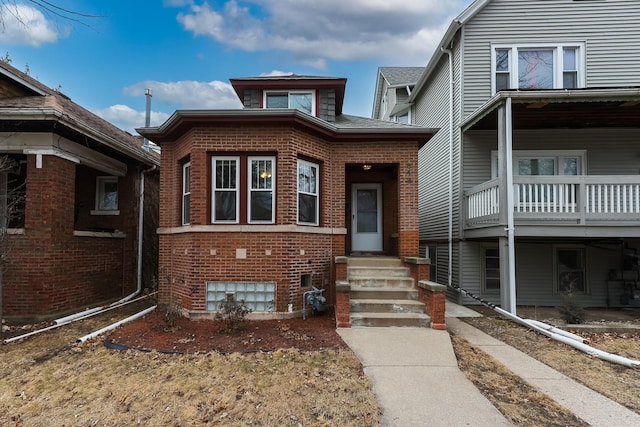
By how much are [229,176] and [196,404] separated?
4558 mm

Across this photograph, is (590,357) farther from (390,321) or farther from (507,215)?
(507,215)

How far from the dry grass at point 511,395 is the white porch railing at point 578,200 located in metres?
3.97

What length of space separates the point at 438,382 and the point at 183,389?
2.93m

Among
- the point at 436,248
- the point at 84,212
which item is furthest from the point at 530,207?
the point at 84,212

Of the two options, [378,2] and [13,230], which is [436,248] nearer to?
[378,2]

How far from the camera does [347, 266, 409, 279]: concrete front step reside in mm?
7172

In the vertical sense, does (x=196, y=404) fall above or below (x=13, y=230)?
below

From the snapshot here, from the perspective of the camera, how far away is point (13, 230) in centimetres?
682

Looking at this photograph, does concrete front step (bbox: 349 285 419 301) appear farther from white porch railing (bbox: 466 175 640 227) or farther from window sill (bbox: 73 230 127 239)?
window sill (bbox: 73 230 127 239)

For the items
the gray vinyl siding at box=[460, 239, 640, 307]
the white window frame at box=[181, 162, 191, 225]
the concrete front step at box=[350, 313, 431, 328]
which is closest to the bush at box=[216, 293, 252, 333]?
the concrete front step at box=[350, 313, 431, 328]

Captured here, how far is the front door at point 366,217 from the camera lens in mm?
9469

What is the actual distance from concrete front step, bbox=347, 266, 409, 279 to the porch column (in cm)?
216

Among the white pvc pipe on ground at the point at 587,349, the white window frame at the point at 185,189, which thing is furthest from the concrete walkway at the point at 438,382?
the white window frame at the point at 185,189

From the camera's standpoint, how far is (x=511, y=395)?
3.71 metres
